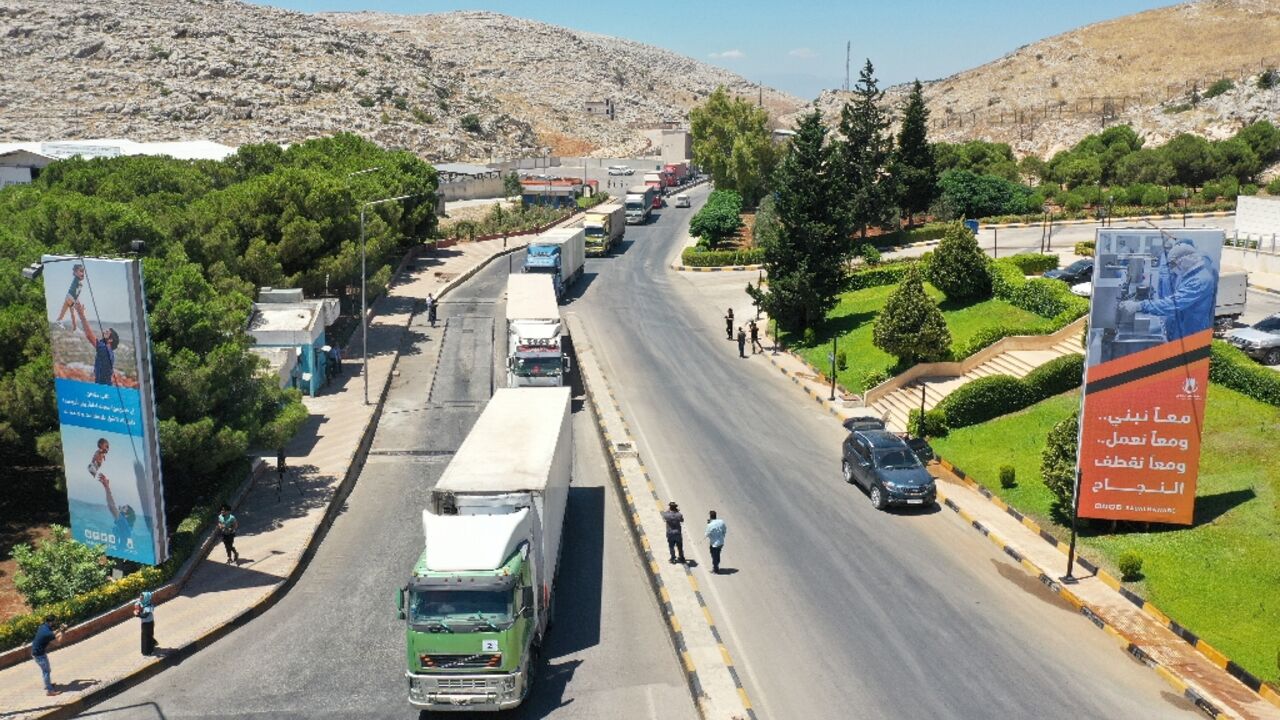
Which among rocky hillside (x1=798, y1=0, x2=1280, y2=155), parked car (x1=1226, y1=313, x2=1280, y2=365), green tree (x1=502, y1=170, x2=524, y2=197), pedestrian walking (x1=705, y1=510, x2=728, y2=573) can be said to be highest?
rocky hillside (x1=798, y1=0, x2=1280, y2=155)

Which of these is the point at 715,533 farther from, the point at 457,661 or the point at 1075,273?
the point at 1075,273

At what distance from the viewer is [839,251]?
52.1 metres

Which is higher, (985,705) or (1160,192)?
(1160,192)

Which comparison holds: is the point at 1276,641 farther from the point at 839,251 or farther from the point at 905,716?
the point at 839,251

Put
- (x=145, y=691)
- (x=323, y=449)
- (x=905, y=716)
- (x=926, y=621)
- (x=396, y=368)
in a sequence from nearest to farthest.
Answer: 1. (x=905, y=716)
2. (x=145, y=691)
3. (x=926, y=621)
4. (x=323, y=449)
5. (x=396, y=368)

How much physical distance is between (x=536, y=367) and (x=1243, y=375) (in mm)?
24382

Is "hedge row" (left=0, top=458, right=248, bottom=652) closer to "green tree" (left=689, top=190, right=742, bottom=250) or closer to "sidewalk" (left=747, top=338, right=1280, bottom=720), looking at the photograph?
"sidewalk" (left=747, top=338, right=1280, bottom=720)

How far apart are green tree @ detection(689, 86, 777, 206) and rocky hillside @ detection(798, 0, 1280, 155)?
49468 millimetres

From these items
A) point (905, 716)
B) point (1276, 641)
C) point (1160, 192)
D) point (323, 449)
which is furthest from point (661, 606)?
point (1160, 192)

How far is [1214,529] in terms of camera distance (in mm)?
26625

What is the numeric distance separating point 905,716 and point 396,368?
34663 mm

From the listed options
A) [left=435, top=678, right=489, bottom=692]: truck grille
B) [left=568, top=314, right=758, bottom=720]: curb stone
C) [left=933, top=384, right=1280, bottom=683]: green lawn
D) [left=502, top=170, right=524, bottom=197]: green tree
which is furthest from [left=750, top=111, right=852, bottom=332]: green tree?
[left=502, top=170, right=524, bottom=197]: green tree

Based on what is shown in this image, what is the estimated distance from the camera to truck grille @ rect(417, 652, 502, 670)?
60.4ft

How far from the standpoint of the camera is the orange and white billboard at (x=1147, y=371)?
2583 centimetres
